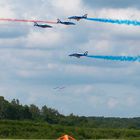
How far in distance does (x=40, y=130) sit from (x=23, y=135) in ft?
20.0

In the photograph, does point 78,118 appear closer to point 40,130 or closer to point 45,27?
point 40,130

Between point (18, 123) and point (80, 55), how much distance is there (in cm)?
4998

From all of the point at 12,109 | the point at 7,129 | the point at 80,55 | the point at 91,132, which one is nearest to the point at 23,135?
the point at 7,129

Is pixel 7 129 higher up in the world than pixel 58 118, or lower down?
lower down

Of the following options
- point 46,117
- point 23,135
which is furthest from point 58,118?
point 23,135

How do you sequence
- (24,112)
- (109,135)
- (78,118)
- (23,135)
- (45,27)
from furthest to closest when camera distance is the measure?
(78,118) < (24,112) < (109,135) < (23,135) < (45,27)

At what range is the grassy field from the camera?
112812 millimetres

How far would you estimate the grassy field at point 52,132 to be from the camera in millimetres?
112812

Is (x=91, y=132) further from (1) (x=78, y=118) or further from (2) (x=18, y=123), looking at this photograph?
(1) (x=78, y=118)

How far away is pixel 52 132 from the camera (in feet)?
382

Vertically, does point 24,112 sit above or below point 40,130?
above

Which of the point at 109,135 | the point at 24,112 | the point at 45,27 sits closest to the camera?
the point at 45,27

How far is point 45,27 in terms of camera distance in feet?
246

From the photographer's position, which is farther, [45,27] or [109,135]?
[109,135]
